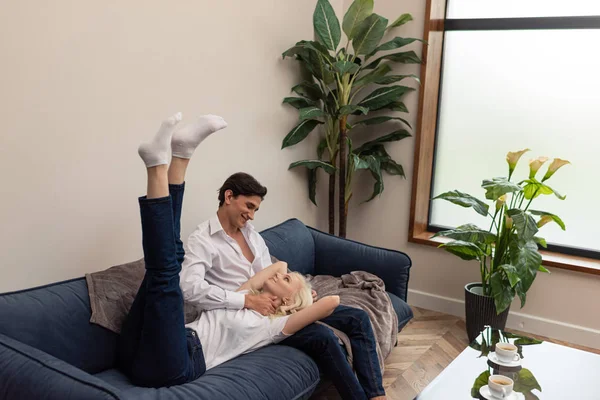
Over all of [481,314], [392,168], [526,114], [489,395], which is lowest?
[481,314]

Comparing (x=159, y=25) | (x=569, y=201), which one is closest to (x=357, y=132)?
(x=569, y=201)

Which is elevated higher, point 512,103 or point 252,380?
point 512,103

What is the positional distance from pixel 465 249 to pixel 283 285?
124 centimetres

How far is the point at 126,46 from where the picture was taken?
2.44 metres

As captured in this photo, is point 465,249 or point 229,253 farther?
point 465,249

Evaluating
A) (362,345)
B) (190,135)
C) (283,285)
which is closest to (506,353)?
(362,345)

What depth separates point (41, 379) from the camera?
1.61 m

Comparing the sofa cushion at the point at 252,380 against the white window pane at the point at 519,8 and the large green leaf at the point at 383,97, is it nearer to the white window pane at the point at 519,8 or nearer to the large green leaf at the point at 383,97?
the large green leaf at the point at 383,97

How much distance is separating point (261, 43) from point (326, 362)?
1.81 m

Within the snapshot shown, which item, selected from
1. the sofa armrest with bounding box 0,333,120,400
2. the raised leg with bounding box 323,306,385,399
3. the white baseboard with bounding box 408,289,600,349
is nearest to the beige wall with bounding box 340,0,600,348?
the white baseboard with bounding box 408,289,600,349

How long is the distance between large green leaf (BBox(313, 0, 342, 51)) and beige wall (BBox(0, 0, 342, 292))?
0.81 ft

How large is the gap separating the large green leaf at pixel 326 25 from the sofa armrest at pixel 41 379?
2.32 metres

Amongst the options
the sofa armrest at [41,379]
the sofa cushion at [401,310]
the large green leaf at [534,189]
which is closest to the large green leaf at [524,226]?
the large green leaf at [534,189]

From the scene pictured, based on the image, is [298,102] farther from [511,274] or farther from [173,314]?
[173,314]
